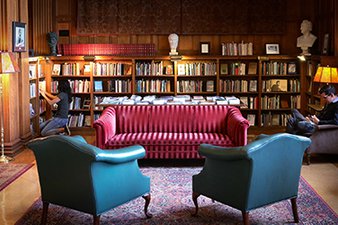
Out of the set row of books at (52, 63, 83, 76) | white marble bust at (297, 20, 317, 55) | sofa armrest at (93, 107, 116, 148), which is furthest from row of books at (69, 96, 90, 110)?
white marble bust at (297, 20, 317, 55)

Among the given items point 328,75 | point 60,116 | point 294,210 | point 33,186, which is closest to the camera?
point 294,210

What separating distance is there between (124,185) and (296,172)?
61.6 inches

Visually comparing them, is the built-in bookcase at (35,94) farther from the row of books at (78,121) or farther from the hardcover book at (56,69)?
the row of books at (78,121)

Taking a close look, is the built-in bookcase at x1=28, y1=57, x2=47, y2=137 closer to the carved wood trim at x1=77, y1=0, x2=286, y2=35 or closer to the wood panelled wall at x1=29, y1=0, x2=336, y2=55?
the wood panelled wall at x1=29, y1=0, x2=336, y2=55

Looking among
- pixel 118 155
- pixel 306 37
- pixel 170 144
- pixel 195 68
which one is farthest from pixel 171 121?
pixel 306 37

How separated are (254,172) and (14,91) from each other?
459cm

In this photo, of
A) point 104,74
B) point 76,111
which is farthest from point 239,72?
point 76,111

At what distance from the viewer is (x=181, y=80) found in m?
10.3

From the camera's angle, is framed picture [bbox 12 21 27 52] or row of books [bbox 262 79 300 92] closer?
framed picture [bbox 12 21 27 52]

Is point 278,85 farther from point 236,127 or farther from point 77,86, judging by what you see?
point 77,86

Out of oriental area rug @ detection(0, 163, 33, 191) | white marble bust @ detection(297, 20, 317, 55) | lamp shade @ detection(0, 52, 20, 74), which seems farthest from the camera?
white marble bust @ detection(297, 20, 317, 55)

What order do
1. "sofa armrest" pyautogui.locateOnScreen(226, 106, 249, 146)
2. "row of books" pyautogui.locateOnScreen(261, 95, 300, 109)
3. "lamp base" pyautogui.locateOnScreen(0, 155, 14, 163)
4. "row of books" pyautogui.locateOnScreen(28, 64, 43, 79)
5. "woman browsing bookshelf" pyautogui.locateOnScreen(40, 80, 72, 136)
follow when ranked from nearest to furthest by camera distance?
"sofa armrest" pyautogui.locateOnScreen(226, 106, 249, 146)
"lamp base" pyautogui.locateOnScreen(0, 155, 14, 163)
"woman browsing bookshelf" pyautogui.locateOnScreen(40, 80, 72, 136)
"row of books" pyautogui.locateOnScreen(28, 64, 43, 79)
"row of books" pyautogui.locateOnScreen(261, 95, 300, 109)

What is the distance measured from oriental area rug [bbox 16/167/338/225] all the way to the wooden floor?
11cm

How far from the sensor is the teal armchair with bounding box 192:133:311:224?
15.0 ft
